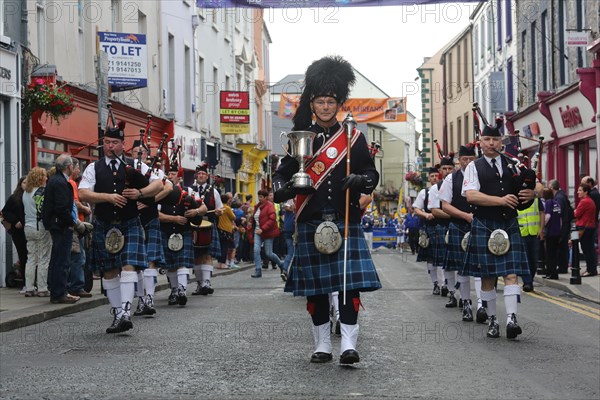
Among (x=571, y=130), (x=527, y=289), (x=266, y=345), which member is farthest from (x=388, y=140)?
(x=266, y=345)

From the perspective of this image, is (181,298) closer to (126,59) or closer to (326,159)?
(326,159)

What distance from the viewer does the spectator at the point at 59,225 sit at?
490 inches

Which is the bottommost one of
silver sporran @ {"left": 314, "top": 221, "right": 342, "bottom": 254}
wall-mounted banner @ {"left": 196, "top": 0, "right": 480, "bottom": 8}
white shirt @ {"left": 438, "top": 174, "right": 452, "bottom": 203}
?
silver sporran @ {"left": 314, "top": 221, "right": 342, "bottom": 254}

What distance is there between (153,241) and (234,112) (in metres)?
24.0

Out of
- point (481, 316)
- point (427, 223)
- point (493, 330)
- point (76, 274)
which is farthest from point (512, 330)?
point (76, 274)

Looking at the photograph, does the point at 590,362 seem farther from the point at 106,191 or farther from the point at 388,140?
the point at 388,140

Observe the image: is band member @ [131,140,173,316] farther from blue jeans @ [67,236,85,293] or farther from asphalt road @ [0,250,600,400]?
blue jeans @ [67,236,85,293]

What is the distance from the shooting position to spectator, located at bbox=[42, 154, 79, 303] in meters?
12.4

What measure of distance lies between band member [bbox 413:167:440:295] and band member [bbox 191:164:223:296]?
9.00ft

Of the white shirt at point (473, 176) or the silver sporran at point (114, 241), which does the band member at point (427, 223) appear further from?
the silver sporran at point (114, 241)

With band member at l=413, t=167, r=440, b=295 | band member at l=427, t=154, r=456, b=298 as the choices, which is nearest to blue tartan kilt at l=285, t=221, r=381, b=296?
band member at l=427, t=154, r=456, b=298

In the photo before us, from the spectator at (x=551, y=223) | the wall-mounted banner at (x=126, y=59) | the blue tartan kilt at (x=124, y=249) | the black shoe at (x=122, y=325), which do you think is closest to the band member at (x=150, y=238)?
the blue tartan kilt at (x=124, y=249)

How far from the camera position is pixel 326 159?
7.27 metres

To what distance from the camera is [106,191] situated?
30.6 feet
